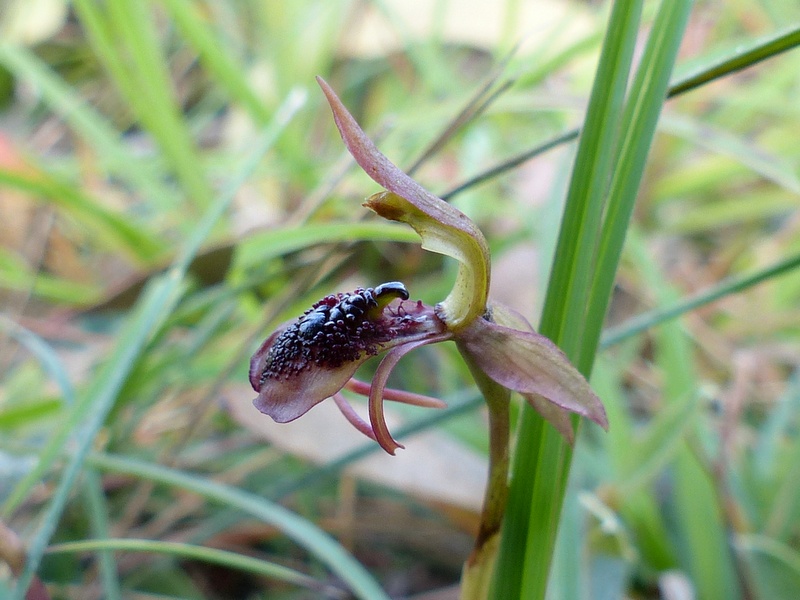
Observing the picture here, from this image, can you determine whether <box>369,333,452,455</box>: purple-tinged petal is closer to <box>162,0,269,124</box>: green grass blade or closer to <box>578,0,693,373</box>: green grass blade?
<box>578,0,693,373</box>: green grass blade

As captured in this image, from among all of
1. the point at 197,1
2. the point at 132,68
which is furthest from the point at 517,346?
the point at 197,1

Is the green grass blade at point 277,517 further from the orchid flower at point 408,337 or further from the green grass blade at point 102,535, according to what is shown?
the orchid flower at point 408,337

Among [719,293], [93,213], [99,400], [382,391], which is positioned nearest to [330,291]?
[93,213]

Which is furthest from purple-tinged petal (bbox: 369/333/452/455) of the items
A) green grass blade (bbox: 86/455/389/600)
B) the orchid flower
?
green grass blade (bbox: 86/455/389/600)

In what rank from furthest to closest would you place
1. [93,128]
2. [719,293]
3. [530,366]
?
[93,128] < [719,293] < [530,366]

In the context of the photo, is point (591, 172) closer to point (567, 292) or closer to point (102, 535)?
point (567, 292)

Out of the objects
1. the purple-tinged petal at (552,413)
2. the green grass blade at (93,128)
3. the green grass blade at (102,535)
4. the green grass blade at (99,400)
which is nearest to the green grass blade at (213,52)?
the green grass blade at (93,128)
